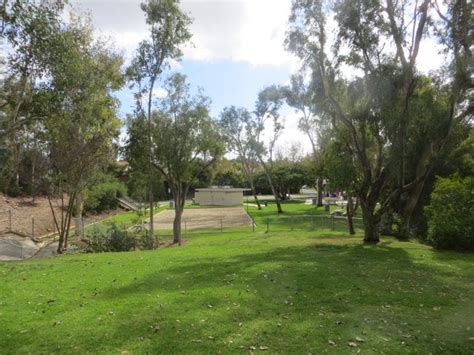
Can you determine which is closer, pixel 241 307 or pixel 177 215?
pixel 241 307

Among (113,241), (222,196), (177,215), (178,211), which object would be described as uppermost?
(222,196)

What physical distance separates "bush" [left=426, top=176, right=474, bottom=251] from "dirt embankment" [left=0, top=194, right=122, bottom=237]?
19469mm

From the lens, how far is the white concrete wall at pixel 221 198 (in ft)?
177

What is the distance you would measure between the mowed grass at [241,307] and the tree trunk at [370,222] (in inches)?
159

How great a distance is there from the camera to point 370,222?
1398 centimetres

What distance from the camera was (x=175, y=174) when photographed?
20844mm

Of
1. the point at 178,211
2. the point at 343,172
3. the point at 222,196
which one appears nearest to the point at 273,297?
the point at 343,172

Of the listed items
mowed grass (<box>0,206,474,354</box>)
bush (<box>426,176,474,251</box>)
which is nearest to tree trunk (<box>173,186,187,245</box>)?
mowed grass (<box>0,206,474,354</box>)

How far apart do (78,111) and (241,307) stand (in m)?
7.20

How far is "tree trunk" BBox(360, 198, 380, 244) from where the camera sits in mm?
13852

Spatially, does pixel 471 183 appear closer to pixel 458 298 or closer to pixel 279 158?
pixel 458 298

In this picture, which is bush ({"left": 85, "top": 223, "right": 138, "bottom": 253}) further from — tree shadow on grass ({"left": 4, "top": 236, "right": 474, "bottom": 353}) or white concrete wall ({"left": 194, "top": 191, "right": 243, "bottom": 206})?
white concrete wall ({"left": 194, "top": 191, "right": 243, "bottom": 206})

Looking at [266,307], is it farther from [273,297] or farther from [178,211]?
[178,211]

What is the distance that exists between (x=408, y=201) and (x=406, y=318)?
1193 cm
